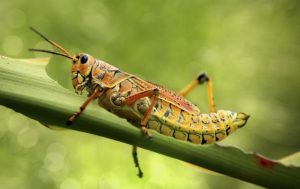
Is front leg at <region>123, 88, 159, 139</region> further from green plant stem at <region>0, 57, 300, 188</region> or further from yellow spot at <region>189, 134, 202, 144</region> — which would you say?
green plant stem at <region>0, 57, 300, 188</region>

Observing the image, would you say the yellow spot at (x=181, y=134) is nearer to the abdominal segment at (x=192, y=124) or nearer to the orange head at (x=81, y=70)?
the abdominal segment at (x=192, y=124)

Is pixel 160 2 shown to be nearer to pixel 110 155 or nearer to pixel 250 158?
pixel 110 155

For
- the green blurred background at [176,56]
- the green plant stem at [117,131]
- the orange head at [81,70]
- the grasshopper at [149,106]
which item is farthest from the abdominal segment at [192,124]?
the green plant stem at [117,131]

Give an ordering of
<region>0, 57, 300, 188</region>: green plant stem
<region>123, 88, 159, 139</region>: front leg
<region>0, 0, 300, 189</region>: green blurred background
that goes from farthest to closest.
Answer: <region>0, 0, 300, 189</region>: green blurred background < <region>123, 88, 159, 139</region>: front leg < <region>0, 57, 300, 188</region>: green plant stem

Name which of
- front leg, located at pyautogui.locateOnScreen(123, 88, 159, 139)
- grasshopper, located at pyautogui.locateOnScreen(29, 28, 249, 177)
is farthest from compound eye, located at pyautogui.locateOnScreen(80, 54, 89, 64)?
front leg, located at pyautogui.locateOnScreen(123, 88, 159, 139)

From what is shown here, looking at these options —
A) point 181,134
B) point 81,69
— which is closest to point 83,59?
point 81,69
